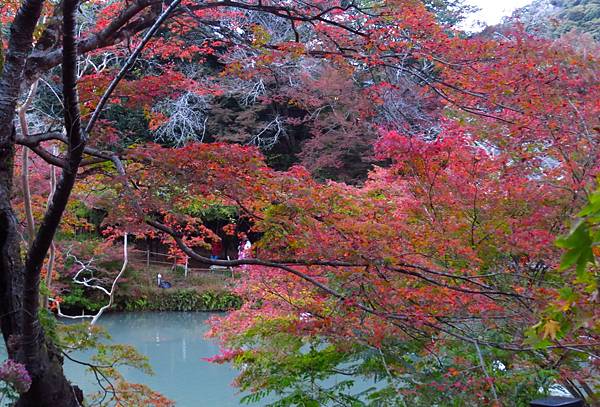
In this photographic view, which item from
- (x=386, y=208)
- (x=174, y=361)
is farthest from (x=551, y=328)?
(x=174, y=361)

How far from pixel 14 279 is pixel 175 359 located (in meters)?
6.06

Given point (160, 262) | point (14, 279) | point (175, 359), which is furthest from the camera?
point (160, 262)

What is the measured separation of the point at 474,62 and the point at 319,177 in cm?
886

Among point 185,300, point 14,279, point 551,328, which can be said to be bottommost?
point 185,300

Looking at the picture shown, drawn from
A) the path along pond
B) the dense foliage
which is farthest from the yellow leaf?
the path along pond

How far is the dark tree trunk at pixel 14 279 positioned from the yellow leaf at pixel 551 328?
7.67 ft

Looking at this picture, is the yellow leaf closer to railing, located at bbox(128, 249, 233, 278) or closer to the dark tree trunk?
the dark tree trunk

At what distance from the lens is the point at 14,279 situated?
2674 millimetres

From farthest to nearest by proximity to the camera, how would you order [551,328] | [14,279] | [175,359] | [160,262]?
[160,262] → [175,359] → [14,279] → [551,328]

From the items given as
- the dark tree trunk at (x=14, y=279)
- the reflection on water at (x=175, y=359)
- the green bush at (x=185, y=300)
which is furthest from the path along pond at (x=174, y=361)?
the dark tree trunk at (x=14, y=279)

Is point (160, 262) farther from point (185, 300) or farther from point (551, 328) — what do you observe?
point (551, 328)

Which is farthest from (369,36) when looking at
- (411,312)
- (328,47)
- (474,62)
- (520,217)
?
(411,312)

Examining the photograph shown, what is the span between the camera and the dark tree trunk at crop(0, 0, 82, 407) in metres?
2.48

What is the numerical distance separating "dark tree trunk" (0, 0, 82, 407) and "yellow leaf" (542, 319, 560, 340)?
2339 millimetres
